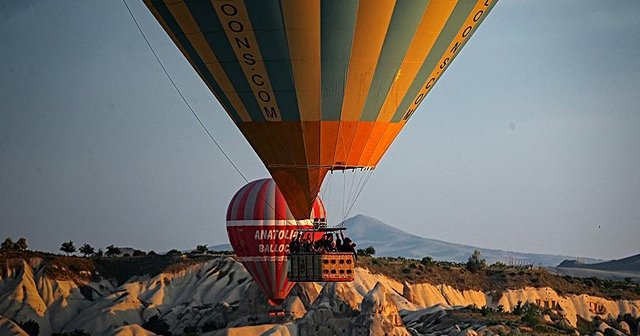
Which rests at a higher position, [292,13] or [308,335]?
[292,13]

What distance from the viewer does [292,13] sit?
4244 centimetres

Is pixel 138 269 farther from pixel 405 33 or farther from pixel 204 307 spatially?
pixel 405 33

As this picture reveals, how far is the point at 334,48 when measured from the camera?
Result: 1702 inches

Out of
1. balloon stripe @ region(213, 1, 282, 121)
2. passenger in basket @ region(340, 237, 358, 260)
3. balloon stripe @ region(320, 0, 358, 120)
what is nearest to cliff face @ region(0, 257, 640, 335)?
passenger in basket @ region(340, 237, 358, 260)

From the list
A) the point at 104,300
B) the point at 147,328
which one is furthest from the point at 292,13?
the point at 104,300

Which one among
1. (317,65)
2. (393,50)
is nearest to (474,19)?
(393,50)

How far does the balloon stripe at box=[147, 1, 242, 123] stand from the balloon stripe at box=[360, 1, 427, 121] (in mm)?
4633

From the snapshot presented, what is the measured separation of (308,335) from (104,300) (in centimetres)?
2295

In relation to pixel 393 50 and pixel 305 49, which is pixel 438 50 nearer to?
pixel 393 50

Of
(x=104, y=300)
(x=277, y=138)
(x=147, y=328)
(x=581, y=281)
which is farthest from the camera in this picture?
(x=581, y=281)

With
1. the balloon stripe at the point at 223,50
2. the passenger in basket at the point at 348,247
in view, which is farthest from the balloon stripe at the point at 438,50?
the balloon stripe at the point at 223,50

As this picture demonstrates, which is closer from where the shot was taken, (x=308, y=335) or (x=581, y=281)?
(x=308, y=335)

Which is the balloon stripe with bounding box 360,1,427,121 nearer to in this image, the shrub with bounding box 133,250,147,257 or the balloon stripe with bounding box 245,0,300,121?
the balloon stripe with bounding box 245,0,300,121

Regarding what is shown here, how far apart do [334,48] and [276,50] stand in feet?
6.01
